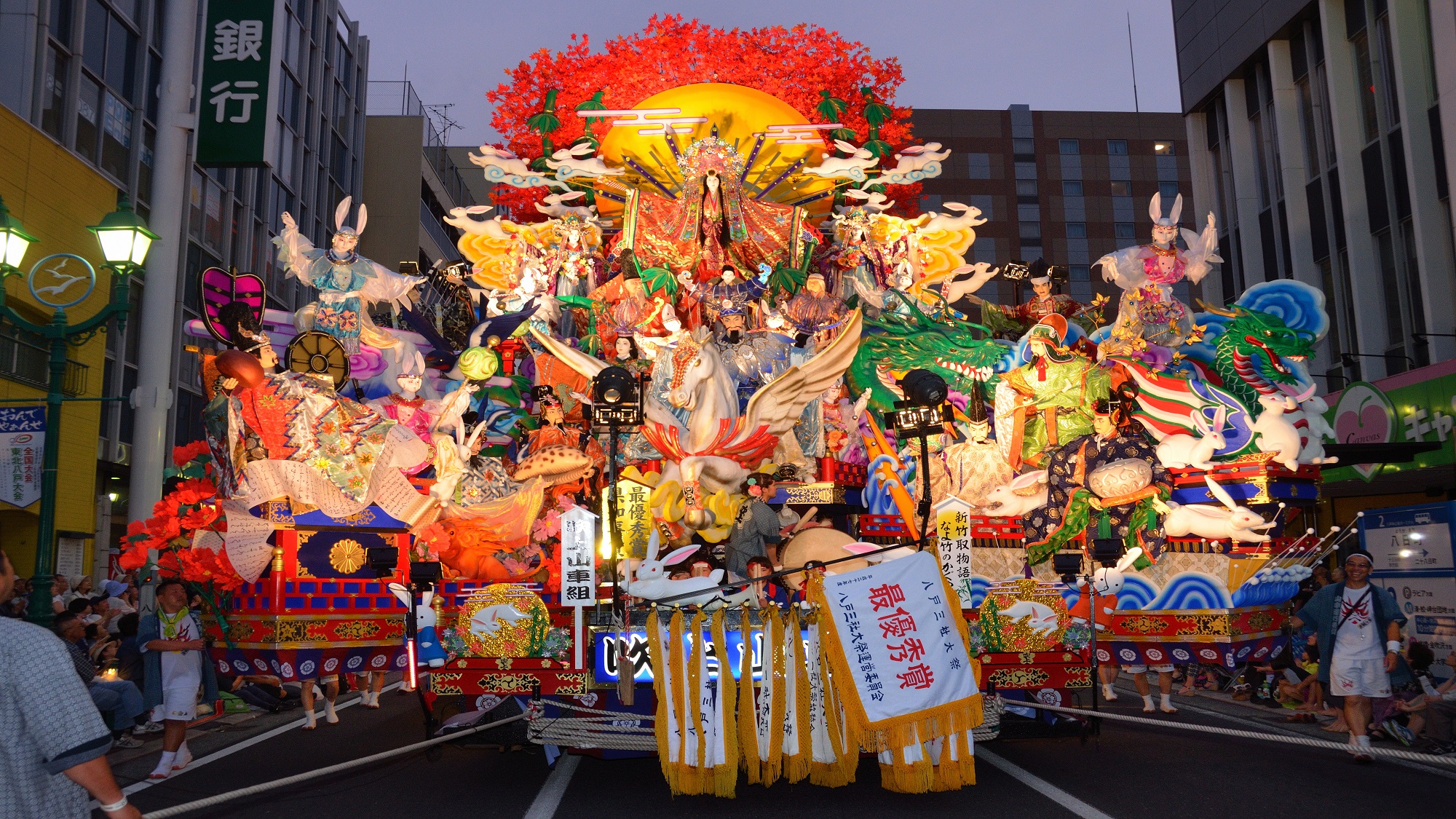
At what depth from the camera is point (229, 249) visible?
28281 mm

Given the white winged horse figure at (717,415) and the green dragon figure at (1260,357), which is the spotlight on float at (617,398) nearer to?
the white winged horse figure at (717,415)

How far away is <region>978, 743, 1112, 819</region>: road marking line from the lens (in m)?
6.84

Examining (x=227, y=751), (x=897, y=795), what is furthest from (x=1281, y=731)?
(x=227, y=751)

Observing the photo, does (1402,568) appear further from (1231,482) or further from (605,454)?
(605,454)

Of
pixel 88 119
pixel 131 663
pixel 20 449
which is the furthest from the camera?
pixel 88 119

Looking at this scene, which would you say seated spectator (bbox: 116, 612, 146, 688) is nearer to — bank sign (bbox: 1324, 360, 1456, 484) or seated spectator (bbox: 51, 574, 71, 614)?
seated spectator (bbox: 51, 574, 71, 614)

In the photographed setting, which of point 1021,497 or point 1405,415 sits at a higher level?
point 1405,415

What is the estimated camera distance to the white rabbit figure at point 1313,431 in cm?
1165

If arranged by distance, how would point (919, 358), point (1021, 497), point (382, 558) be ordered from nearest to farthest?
point (382, 558)
point (1021, 497)
point (919, 358)

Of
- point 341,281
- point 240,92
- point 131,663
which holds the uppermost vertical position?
point 240,92

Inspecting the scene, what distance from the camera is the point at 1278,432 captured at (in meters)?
11.5

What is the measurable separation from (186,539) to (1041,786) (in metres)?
7.59

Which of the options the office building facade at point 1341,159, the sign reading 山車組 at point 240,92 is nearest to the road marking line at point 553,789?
the sign reading 山車組 at point 240,92

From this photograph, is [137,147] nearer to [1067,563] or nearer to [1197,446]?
[1197,446]
